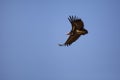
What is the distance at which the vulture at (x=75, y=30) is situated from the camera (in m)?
9.42

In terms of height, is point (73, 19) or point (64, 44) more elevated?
point (73, 19)

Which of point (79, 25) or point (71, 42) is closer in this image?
point (79, 25)

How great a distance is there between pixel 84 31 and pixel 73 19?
548mm

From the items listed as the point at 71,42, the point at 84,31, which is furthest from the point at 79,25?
the point at 71,42

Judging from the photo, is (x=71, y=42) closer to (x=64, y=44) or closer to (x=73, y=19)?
(x=64, y=44)

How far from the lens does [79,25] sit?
950 cm

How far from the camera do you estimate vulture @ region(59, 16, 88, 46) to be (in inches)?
371

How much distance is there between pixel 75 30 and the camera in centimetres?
977

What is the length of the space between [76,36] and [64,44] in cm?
51

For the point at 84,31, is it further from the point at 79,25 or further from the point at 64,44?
the point at 64,44

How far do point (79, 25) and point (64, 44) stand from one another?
102 centimetres

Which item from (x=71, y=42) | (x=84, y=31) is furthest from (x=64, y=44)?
(x=84, y=31)

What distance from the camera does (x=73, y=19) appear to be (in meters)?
9.42

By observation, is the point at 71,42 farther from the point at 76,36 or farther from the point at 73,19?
the point at 73,19
